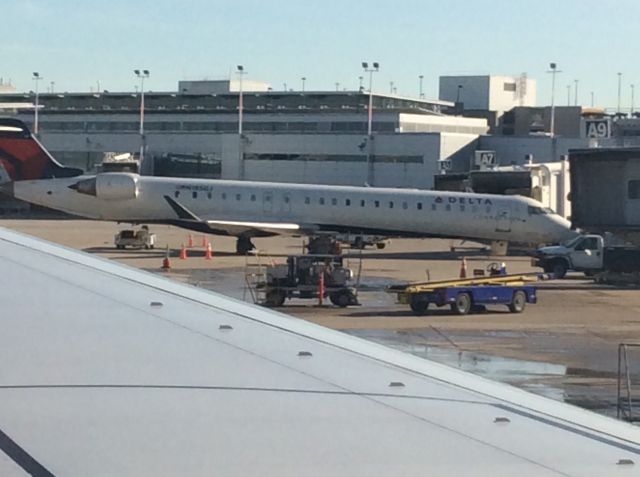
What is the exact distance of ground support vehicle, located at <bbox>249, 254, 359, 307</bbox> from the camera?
28.5 metres

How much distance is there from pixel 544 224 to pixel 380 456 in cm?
4338

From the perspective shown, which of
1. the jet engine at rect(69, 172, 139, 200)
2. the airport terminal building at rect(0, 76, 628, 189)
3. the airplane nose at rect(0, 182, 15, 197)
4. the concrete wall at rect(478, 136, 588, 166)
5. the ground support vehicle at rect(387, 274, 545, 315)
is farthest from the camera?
the concrete wall at rect(478, 136, 588, 166)

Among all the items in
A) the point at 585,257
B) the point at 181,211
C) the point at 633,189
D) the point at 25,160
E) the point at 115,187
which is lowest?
the point at 585,257

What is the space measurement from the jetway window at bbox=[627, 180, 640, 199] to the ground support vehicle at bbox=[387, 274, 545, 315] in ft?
40.8

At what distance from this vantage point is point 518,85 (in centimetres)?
13100

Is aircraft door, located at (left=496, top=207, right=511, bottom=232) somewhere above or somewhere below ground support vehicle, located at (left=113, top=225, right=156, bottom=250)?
above

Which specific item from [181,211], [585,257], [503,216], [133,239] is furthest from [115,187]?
[585,257]

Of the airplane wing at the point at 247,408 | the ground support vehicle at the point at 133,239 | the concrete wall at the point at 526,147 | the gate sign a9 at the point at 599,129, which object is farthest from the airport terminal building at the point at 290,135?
the airplane wing at the point at 247,408

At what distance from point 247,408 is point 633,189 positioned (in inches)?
1464

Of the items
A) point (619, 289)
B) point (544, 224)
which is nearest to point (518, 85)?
point (544, 224)

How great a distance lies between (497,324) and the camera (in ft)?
85.5

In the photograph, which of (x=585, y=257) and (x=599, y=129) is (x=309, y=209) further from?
(x=599, y=129)

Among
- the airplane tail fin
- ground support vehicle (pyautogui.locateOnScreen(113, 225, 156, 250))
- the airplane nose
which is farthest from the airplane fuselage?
the airplane nose

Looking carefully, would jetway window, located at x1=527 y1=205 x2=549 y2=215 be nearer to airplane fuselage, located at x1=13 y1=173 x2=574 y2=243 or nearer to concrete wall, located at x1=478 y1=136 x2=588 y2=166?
airplane fuselage, located at x1=13 y1=173 x2=574 y2=243
